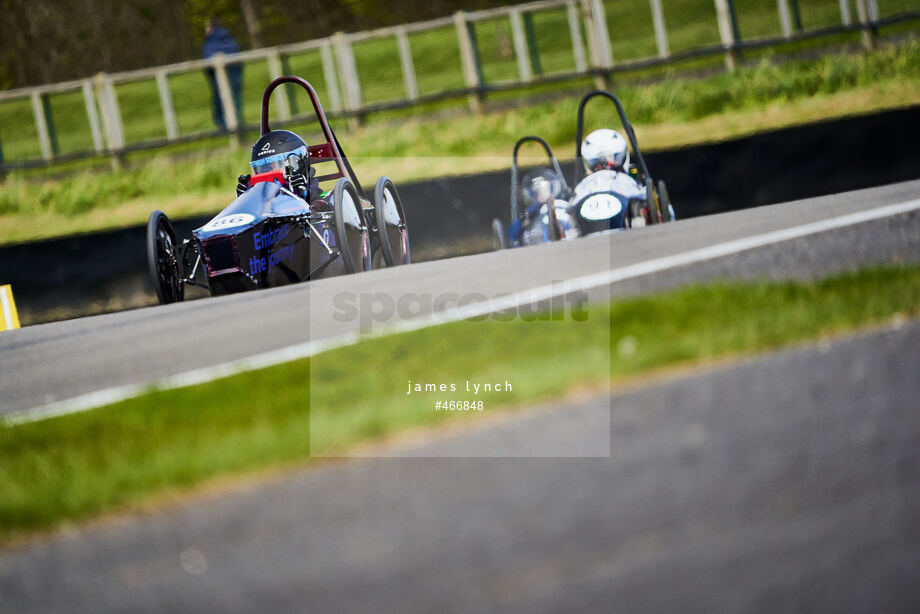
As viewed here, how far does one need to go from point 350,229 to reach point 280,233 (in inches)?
24.8

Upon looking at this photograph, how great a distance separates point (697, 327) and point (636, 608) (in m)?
2.56

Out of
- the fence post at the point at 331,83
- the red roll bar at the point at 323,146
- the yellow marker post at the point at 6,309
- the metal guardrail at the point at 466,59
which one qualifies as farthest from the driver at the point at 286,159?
the fence post at the point at 331,83

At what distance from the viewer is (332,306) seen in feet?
21.8

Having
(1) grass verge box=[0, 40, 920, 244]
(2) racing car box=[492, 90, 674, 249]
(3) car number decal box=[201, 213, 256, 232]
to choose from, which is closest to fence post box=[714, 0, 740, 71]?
(1) grass verge box=[0, 40, 920, 244]

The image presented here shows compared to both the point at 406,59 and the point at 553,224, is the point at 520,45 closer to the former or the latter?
the point at 406,59

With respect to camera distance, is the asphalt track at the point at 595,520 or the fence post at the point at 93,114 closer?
the asphalt track at the point at 595,520

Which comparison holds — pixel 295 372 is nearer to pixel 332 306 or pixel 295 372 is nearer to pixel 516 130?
pixel 332 306

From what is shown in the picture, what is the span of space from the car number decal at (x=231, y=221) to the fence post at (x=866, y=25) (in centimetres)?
1168

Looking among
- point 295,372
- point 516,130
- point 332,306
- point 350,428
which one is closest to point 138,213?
point 516,130

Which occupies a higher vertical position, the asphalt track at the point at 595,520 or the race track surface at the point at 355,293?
the race track surface at the point at 355,293

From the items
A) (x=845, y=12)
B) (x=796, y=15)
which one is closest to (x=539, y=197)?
(x=845, y=12)

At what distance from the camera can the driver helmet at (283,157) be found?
8633 millimetres

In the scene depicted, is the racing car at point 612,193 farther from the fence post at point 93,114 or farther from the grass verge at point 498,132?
the fence post at point 93,114

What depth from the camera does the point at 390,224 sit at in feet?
30.5
